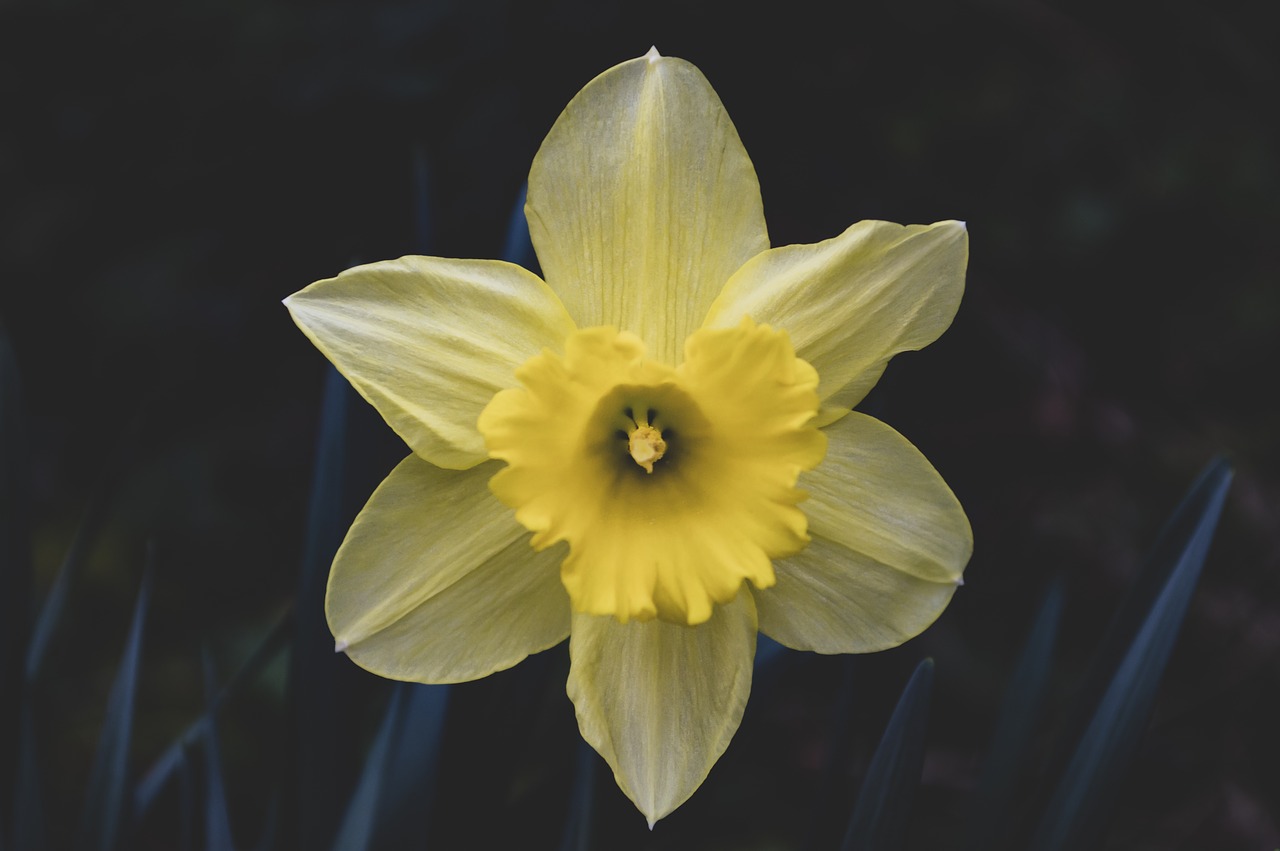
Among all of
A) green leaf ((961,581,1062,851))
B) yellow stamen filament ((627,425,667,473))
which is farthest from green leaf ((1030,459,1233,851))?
yellow stamen filament ((627,425,667,473))

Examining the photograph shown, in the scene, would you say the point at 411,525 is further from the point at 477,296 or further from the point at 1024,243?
the point at 1024,243

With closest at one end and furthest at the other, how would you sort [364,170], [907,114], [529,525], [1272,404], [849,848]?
[529,525] → [849,848] → [364,170] → [907,114] → [1272,404]

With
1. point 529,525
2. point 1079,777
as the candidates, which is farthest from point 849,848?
point 529,525

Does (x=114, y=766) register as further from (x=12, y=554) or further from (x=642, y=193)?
(x=642, y=193)

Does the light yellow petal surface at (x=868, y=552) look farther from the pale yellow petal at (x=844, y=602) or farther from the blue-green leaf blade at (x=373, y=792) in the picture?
the blue-green leaf blade at (x=373, y=792)

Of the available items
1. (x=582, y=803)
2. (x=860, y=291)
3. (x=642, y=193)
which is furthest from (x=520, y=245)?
(x=582, y=803)

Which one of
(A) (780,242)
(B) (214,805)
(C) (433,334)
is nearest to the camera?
(C) (433,334)
